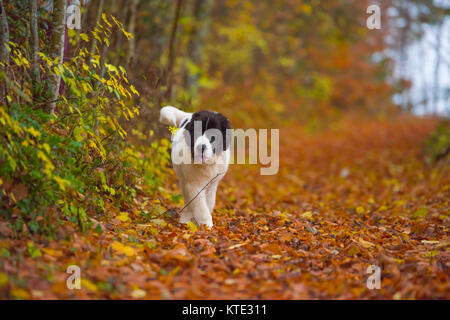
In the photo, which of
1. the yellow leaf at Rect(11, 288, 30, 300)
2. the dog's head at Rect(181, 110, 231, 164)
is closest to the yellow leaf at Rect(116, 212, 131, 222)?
the dog's head at Rect(181, 110, 231, 164)

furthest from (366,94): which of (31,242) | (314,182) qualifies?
(31,242)

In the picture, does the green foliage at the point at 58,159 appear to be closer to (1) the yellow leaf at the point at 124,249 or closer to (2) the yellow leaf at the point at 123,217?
(2) the yellow leaf at the point at 123,217

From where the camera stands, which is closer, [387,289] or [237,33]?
[387,289]

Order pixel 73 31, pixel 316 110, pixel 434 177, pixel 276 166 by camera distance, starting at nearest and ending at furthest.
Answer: pixel 73 31, pixel 434 177, pixel 276 166, pixel 316 110

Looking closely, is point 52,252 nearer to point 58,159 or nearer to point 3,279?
point 3,279

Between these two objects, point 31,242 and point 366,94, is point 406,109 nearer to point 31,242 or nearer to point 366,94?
point 366,94

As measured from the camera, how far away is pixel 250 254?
14.9 ft

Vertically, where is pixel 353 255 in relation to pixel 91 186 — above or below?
below

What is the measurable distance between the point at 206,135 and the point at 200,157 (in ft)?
0.83

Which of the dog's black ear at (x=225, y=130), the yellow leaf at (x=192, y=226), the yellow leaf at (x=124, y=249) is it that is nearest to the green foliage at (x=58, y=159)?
the yellow leaf at (x=124, y=249)

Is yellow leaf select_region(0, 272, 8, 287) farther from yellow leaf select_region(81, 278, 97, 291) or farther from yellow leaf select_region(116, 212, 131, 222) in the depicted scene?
yellow leaf select_region(116, 212, 131, 222)

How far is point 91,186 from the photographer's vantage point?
4965 millimetres

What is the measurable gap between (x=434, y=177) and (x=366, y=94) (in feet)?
57.7

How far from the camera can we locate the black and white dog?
5.16 metres
